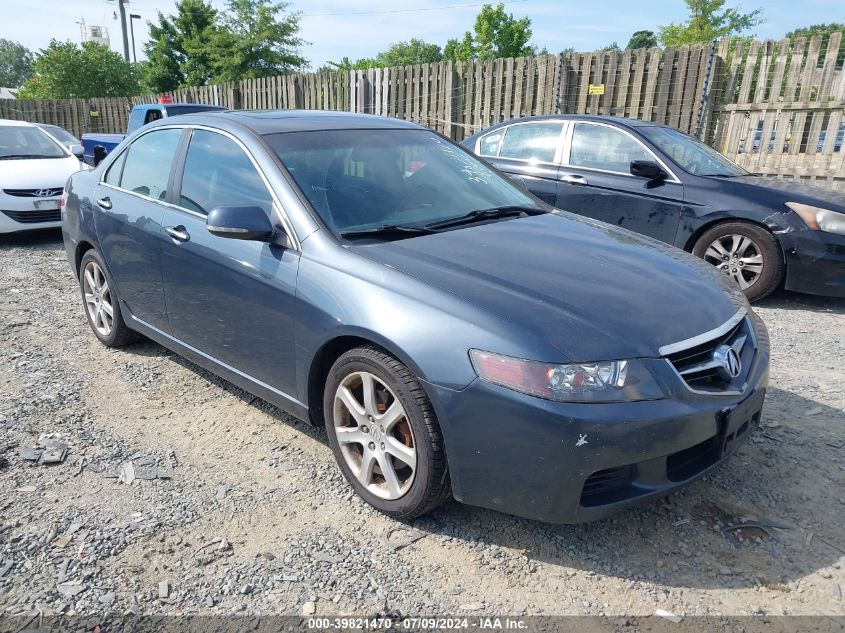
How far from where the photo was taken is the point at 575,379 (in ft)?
7.34

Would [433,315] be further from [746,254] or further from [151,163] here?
[746,254]

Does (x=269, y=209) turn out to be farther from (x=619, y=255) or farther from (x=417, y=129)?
(x=619, y=255)

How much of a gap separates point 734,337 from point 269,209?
7.24 feet

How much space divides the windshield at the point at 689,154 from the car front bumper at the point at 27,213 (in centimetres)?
740

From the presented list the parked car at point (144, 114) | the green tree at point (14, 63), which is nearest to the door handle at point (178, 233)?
the parked car at point (144, 114)

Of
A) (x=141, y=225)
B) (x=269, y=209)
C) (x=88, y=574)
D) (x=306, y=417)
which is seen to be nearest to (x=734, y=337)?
(x=306, y=417)

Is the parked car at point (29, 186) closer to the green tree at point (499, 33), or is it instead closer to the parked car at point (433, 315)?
the parked car at point (433, 315)

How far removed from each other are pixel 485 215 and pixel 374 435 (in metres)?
1.38

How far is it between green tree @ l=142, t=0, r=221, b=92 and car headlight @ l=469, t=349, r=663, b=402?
41361 millimetres

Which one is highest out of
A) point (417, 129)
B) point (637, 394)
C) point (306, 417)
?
point (417, 129)

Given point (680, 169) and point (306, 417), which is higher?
point (680, 169)

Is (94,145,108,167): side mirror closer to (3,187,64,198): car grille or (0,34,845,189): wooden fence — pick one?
(3,187,64,198): car grille

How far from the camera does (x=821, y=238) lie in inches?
215

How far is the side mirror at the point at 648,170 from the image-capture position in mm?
6094
